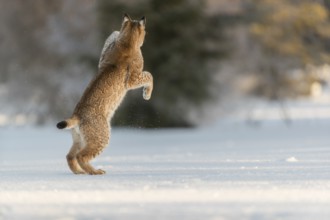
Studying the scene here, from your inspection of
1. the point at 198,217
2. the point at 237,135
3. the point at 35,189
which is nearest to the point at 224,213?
the point at 198,217

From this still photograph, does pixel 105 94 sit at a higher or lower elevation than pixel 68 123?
higher

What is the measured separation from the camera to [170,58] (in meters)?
23.0

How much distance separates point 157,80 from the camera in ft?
76.2

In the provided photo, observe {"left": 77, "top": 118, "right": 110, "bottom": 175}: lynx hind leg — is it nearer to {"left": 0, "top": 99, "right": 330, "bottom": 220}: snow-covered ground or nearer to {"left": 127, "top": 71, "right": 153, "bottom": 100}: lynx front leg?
{"left": 0, "top": 99, "right": 330, "bottom": 220}: snow-covered ground

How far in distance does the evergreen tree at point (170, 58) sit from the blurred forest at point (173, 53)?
0.03 metres

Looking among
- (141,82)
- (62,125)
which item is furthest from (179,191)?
(141,82)

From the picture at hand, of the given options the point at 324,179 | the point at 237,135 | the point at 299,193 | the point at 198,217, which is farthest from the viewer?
the point at 237,135

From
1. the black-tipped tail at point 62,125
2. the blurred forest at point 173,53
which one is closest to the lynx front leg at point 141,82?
the black-tipped tail at point 62,125

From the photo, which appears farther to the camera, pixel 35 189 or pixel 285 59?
pixel 285 59

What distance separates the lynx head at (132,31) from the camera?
9.84 m

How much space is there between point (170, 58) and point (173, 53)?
0.21 meters

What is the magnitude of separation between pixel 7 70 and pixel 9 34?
115 centimetres

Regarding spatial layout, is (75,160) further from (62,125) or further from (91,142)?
(62,125)

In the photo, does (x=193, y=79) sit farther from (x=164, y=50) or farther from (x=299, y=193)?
(x=299, y=193)
